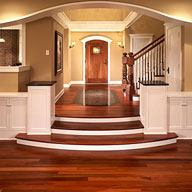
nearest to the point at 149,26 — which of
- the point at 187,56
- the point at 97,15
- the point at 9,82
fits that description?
the point at 97,15

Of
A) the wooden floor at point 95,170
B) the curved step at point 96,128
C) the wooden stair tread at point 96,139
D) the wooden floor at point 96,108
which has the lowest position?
the wooden floor at point 95,170

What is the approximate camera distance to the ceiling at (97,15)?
49.5 feet

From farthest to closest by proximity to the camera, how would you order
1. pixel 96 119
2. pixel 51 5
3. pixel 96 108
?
1. pixel 96 108
2. pixel 96 119
3. pixel 51 5

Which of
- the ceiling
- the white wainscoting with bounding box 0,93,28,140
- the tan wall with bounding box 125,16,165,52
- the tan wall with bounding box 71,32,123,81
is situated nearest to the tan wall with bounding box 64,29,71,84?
the ceiling

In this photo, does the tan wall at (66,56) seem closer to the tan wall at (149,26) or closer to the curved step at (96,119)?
the tan wall at (149,26)

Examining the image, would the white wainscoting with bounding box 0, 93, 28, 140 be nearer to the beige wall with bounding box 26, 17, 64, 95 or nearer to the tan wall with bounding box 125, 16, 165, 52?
the beige wall with bounding box 26, 17, 64, 95

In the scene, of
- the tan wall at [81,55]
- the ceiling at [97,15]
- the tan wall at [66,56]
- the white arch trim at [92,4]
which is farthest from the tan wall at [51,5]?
the tan wall at [81,55]

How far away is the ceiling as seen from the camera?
15.1 metres

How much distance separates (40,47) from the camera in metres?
8.95

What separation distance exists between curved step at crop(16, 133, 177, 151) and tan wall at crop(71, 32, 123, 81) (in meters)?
9.83

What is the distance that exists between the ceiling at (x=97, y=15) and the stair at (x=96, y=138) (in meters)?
9.19

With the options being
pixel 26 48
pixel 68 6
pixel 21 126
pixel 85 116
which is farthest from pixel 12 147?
pixel 26 48

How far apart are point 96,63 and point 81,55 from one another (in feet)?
2.70

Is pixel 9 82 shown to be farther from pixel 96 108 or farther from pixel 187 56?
pixel 187 56
